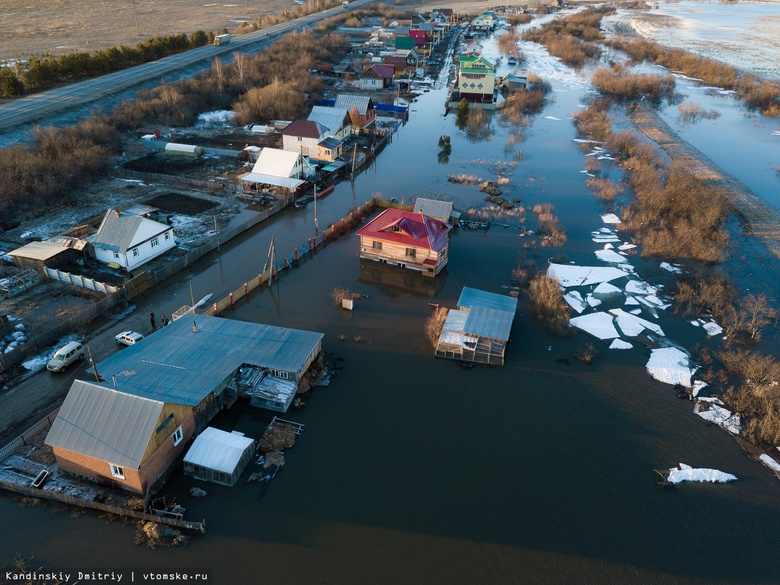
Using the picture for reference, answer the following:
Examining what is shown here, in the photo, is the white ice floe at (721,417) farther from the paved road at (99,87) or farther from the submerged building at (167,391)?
the paved road at (99,87)

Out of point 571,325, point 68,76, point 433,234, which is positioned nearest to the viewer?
point 571,325

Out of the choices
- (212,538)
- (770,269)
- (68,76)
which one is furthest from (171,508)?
(68,76)

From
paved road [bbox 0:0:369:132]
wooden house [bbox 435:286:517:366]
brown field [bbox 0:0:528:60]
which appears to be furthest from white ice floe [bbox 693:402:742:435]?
brown field [bbox 0:0:528:60]

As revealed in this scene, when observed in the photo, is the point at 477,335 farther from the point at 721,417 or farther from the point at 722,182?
→ the point at 722,182

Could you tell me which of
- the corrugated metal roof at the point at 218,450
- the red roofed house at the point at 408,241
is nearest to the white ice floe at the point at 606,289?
the red roofed house at the point at 408,241

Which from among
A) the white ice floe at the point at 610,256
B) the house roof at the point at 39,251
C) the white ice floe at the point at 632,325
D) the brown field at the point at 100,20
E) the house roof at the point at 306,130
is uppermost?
the brown field at the point at 100,20

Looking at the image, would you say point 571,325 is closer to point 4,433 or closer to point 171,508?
point 171,508
